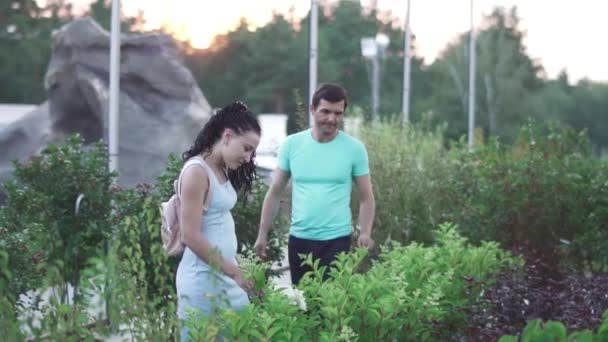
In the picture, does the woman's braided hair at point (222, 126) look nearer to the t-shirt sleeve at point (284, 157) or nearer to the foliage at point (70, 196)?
the t-shirt sleeve at point (284, 157)

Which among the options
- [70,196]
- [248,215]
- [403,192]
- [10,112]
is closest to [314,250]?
[248,215]

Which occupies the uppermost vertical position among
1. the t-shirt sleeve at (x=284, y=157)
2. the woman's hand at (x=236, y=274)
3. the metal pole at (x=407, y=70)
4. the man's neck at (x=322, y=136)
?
the metal pole at (x=407, y=70)

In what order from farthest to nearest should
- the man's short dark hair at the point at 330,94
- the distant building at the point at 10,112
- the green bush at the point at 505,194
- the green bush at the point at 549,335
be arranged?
the distant building at the point at 10,112
the green bush at the point at 505,194
the man's short dark hair at the point at 330,94
the green bush at the point at 549,335

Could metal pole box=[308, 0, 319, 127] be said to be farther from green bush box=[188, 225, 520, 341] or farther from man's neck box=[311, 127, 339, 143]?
green bush box=[188, 225, 520, 341]

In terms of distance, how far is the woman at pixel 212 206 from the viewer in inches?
178

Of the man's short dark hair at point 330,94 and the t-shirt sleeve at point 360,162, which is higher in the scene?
the man's short dark hair at point 330,94

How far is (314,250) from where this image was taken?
21.0ft

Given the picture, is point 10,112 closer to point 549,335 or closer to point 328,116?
point 328,116

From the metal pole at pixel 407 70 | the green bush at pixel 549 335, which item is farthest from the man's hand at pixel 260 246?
the metal pole at pixel 407 70

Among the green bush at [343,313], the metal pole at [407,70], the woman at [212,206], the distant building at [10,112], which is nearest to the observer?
the green bush at [343,313]

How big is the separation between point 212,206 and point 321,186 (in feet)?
6.04

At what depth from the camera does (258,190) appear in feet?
26.5

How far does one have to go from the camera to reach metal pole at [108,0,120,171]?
9.76 metres

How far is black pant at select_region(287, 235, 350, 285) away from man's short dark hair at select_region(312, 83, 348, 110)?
2.48 ft
